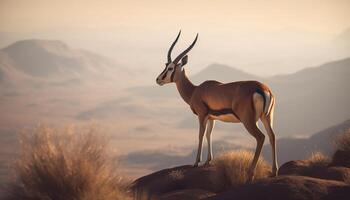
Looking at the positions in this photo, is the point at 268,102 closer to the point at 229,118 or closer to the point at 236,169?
the point at 229,118

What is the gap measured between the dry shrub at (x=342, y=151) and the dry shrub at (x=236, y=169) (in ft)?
7.62

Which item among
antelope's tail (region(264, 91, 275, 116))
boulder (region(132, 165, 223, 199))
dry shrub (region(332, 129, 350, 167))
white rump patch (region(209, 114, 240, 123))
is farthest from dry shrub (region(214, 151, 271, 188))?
dry shrub (region(332, 129, 350, 167))

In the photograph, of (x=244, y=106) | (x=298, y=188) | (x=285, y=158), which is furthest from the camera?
(x=285, y=158)

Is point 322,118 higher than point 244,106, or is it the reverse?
point 244,106

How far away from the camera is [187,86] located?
54.5ft

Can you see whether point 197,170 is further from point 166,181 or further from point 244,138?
point 244,138

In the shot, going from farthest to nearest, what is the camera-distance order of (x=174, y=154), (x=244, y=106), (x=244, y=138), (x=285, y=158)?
(x=244, y=138)
(x=174, y=154)
(x=285, y=158)
(x=244, y=106)

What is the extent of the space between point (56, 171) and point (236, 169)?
516 cm

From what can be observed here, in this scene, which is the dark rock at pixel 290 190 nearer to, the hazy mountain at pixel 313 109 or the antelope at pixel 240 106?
A: the antelope at pixel 240 106

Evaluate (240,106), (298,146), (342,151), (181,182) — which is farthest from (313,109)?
(240,106)

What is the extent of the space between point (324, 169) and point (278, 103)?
595ft

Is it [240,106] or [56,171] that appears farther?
[240,106]

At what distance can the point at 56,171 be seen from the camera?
10.7 metres

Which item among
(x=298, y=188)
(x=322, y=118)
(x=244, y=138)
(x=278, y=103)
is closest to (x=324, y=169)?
(x=298, y=188)
